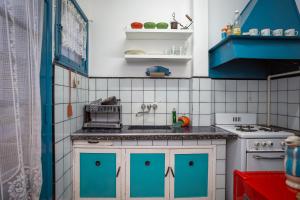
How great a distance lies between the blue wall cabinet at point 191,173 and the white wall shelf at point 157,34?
1.27 meters

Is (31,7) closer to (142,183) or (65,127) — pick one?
(65,127)

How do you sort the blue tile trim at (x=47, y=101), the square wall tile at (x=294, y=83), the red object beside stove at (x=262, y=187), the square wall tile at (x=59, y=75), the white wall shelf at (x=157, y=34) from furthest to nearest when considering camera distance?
the white wall shelf at (x=157, y=34) < the square wall tile at (x=294, y=83) < the square wall tile at (x=59, y=75) < the blue tile trim at (x=47, y=101) < the red object beside stove at (x=262, y=187)

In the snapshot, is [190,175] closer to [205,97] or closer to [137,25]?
[205,97]

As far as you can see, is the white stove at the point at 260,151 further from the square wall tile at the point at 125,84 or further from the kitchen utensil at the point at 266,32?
the square wall tile at the point at 125,84

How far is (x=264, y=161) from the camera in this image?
1.59 m

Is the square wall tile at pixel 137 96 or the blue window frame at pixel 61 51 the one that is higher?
the blue window frame at pixel 61 51

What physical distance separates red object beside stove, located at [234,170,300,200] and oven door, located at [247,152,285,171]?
0.81 metres

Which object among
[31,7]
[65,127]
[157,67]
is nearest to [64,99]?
[65,127]

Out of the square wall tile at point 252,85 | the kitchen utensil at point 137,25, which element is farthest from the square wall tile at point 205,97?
the kitchen utensil at point 137,25

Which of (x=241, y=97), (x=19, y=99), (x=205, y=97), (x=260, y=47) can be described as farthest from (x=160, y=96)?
(x=19, y=99)

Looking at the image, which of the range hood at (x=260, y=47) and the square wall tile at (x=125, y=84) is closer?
the range hood at (x=260, y=47)

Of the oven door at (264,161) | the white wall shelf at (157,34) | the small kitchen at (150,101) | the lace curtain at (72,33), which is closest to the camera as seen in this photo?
the small kitchen at (150,101)

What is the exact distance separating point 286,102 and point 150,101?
1532mm

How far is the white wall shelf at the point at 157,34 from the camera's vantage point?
1.94 m
